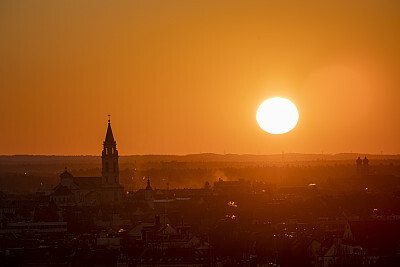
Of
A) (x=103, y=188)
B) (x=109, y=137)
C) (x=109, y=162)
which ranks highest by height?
(x=109, y=137)

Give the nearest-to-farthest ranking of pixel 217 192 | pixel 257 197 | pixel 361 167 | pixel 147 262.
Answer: pixel 147 262 < pixel 257 197 < pixel 217 192 < pixel 361 167

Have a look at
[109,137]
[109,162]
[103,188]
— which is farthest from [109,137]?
[103,188]

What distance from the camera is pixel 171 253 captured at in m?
55.2

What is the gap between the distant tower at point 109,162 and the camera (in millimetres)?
105938

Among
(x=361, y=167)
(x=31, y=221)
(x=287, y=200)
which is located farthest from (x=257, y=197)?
(x=361, y=167)

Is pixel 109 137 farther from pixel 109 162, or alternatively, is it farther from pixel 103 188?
pixel 103 188

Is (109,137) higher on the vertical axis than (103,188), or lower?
higher

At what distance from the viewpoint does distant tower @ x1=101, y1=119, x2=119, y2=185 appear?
105938 millimetres

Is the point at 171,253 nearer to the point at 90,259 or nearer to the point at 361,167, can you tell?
the point at 90,259

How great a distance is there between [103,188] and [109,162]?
254 cm

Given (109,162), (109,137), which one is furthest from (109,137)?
(109,162)

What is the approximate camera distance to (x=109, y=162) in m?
106

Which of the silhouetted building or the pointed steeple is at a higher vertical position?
the pointed steeple

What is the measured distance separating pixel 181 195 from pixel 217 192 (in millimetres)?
12413
